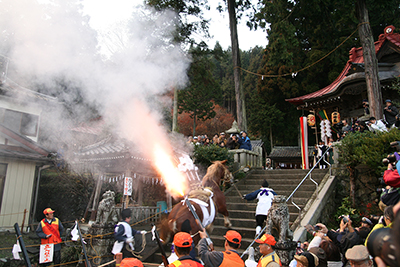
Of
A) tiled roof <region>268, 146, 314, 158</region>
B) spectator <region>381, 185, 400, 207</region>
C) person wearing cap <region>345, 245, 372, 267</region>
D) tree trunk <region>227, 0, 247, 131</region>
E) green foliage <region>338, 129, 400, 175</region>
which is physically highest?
tree trunk <region>227, 0, 247, 131</region>

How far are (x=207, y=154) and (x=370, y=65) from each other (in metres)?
7.82

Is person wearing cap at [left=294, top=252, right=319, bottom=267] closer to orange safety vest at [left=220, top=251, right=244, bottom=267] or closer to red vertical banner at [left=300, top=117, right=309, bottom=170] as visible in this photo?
orange safety vest at [left=220, top=251, right=244, bottom=267]

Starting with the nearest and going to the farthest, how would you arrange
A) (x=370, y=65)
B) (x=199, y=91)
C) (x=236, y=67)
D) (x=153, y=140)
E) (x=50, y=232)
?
(x=50, y=232) < (x=153, y=140) < (x=370, y=65) < (x=236, y=67) < (x=199, y=91)

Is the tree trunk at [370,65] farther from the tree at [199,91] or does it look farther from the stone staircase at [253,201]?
the tree at [199,91]

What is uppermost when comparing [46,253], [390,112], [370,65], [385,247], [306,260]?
[370,65]

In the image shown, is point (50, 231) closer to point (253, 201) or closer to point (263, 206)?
point (263, 206)

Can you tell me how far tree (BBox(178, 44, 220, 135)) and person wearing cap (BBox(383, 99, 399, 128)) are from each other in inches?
423

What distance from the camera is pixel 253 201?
950 cm

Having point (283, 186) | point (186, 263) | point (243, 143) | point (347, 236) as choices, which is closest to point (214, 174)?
point (347, 236)

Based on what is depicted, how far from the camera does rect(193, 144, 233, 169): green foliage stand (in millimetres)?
11570

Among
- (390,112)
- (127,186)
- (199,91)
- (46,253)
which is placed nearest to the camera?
(46,253)

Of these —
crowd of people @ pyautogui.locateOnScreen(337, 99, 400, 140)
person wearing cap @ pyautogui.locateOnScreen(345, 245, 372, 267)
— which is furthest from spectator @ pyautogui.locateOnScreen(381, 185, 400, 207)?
crowd of people @ pyautogui.locateOnScreen(337, 99, 400, 140)

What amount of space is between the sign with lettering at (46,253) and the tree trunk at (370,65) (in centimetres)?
1204

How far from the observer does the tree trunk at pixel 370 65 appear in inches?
416
